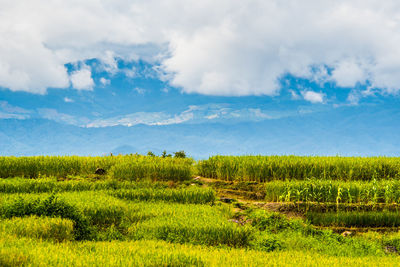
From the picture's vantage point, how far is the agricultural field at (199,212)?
686 centimetres

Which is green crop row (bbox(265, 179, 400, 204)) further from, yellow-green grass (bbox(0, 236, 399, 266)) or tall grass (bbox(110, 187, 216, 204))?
yellow-green grass (bbox(0, 236, 399, 266))

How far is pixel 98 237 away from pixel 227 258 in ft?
12.5

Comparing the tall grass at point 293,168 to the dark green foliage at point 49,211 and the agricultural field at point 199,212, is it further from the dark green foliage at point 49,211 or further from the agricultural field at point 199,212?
the dark green foliage at point 49,211

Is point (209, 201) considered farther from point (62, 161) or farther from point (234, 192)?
point (62, 161)

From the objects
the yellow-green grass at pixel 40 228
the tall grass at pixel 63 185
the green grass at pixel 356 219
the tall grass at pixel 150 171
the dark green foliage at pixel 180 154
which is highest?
the dark green foliage at pixel 180 154

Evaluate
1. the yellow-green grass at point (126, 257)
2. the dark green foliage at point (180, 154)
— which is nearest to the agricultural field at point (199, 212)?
the yellow-green grass at point (126, 257)

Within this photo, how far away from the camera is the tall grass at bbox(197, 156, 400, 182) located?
16.0 metres

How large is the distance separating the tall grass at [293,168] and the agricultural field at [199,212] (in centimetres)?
5

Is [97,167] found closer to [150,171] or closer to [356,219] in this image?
[150,171]

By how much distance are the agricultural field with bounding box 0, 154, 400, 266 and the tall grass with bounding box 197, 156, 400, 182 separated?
0.05 meters

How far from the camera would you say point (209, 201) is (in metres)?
13.2

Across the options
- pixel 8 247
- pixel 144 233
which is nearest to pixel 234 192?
pixel 144 233

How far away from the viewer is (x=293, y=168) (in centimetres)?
1597

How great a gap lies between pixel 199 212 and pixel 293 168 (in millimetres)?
6820
